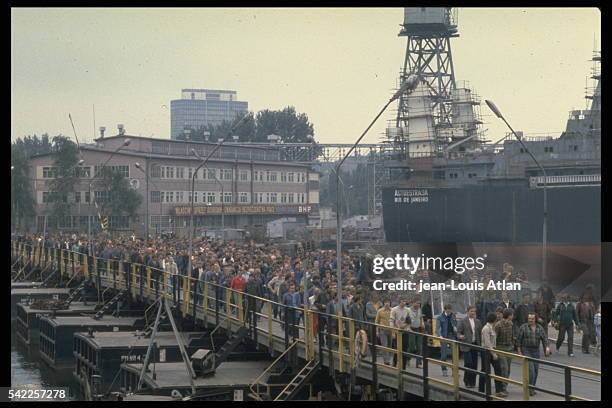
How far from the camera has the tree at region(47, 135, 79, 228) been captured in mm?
33719

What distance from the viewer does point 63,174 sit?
33.9 m

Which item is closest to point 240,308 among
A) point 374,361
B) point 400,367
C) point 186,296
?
point 186,296

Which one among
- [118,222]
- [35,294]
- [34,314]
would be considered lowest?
[34,314]

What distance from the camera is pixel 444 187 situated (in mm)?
49125

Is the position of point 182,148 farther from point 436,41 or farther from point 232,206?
point 436,41

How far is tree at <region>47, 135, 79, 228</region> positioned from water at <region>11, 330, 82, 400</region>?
6.73 m

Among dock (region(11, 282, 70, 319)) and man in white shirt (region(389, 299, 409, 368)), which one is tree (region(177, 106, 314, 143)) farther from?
man in white shirt (region(389, 299, 409, 368))

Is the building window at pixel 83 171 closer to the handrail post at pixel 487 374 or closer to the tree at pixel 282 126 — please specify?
the tree at pixel 282 126

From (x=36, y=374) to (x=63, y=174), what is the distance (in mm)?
11156

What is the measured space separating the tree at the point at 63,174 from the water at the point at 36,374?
6727mm

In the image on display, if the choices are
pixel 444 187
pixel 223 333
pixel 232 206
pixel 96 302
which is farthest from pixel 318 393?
pixel 444 187

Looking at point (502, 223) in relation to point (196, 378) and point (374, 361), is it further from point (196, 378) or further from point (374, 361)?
point (374, 361)

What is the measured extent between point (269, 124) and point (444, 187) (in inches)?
546

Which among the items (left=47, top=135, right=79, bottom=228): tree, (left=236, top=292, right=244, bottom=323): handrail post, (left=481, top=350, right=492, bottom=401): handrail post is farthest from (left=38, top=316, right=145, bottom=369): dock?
(left=481, top=350, right=492, bottom=401): handrail post
